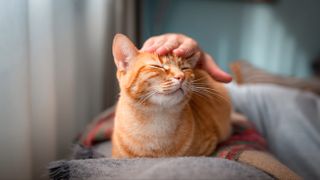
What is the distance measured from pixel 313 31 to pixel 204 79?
207 centimetres

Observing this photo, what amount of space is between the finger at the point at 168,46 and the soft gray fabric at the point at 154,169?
0.25 metres

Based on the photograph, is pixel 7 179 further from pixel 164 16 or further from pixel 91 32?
pixel 164 16

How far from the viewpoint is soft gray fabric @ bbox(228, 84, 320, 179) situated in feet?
3.91

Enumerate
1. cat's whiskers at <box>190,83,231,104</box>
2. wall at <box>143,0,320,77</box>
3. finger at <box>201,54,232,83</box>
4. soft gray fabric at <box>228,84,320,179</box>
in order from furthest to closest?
wall at <box>143,0,320,77</box>, soft gray fabric at <box>228,84,320,179</box>, finger at <box>201,54,232,83</box>, cat's whiskers at <box>190,83,231,104</box>

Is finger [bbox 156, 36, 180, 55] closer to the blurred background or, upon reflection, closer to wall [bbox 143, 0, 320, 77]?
the blurred background

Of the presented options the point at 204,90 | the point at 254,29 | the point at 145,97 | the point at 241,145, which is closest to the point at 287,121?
the point at 241,145

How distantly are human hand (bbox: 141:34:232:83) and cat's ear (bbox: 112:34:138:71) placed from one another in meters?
0.04

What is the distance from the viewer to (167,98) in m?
0.74

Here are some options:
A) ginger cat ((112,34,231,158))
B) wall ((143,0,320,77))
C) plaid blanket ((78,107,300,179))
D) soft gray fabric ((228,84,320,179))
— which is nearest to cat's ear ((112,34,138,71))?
ginger cat ((112,34,231,158))

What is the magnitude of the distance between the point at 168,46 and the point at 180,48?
3 cm

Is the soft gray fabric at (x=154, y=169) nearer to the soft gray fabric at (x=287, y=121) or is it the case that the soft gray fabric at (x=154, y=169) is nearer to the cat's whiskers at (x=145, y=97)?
the cat's whiskers at (x=145, y=97)

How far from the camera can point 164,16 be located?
2285 millimetres

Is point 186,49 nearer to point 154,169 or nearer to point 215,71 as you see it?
point 215,71

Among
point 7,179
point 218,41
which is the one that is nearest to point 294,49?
point 218,41
